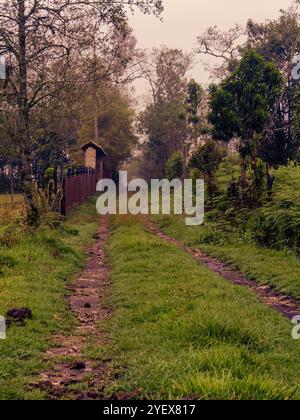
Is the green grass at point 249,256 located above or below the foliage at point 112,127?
below

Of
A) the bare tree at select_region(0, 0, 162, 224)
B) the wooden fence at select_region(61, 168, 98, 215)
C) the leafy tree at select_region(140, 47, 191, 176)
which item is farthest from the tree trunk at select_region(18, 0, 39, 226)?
the leafy tree at select_region(140, 47, 191, 176)

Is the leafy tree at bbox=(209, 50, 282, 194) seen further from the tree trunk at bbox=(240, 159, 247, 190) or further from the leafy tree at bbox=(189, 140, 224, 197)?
the leafy tree at bbox=(189, 140, 224, 197)

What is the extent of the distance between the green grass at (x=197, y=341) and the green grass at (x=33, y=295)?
3.14ft

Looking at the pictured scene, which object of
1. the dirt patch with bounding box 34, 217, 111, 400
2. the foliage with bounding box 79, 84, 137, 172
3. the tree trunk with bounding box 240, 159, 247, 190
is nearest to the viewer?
the dirt patch with bounding box 34, 217, 111, 400

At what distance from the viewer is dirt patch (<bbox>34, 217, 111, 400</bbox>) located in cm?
544

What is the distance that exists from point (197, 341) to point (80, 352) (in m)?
1.55

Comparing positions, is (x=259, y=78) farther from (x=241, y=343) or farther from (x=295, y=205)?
(x=241, y=343)

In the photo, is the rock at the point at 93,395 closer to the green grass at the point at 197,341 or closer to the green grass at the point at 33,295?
the green grass at the point at 197,341

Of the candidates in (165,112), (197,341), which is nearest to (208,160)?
(197,341)

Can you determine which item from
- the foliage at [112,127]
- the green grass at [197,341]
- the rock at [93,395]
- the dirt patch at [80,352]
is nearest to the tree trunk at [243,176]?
the green grass at [197,341]

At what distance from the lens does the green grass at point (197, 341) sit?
4.84 meters

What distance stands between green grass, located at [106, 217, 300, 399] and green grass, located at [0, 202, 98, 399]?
0.96m

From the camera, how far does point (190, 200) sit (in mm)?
25281

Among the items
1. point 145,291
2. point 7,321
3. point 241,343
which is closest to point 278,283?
point 145,291
